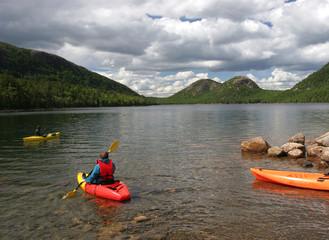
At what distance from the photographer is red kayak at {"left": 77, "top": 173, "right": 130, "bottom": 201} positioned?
12.3m

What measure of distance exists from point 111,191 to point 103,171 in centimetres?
118

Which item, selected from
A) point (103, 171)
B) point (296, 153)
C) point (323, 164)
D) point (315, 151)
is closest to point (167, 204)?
point (103, 171)

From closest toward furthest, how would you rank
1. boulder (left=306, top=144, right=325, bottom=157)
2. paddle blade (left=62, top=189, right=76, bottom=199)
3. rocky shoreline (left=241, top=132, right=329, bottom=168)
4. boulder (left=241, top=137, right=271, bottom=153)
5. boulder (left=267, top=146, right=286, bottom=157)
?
paddle blade (left=62, top=189, right=76, bottom=199), rocky shoreline (left=241, top=132, right=329, bottom=168), boulder (left=306, top=144, right=325, bottom=157), boulder (left=267, top=146, right=286, bottom=157), boulder (left=241, top=137, right=271, bottom=153)

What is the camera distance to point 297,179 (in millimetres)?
13977

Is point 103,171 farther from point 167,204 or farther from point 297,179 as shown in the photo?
point 297,179

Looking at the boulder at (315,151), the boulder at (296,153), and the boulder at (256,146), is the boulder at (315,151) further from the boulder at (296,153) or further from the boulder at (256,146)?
the boulder at (256,146)

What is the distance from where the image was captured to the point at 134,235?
9102 mm

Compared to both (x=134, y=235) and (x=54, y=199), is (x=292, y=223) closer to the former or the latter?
(x=134, y=235)

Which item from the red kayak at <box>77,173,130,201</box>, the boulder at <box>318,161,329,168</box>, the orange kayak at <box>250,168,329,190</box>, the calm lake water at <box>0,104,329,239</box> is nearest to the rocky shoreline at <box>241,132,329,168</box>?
the boulder at <box>318,161,329,168</box>

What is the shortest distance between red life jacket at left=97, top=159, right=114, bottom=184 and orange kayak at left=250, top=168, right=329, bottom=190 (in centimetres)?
914

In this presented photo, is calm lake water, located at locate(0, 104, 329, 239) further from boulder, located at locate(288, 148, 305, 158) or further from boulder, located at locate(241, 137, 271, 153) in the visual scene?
boulder, located at locate(241, 137, 271, 153)

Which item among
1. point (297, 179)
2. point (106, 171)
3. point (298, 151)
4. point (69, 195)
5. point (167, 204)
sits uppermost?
point (106, 171)

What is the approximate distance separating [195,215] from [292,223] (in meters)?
4.04

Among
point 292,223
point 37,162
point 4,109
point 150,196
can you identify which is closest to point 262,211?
point 292,223
